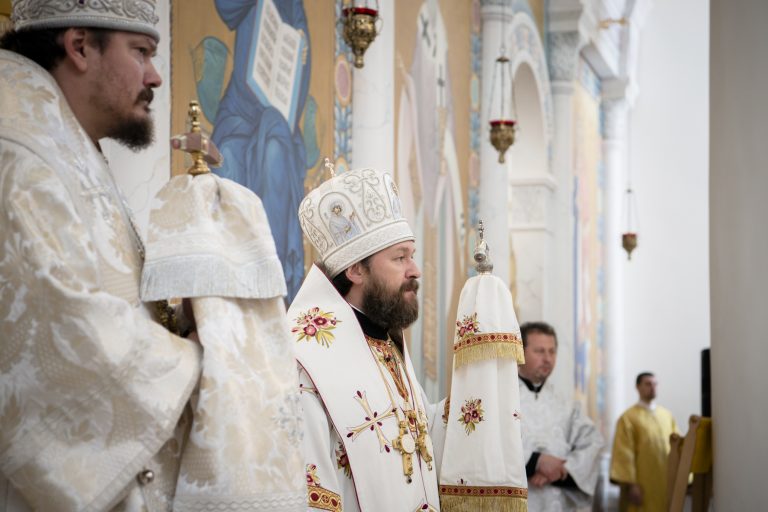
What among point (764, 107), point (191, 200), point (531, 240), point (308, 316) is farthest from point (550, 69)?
point (191, 200)

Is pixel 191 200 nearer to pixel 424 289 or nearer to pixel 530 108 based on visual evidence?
pixel 424 289

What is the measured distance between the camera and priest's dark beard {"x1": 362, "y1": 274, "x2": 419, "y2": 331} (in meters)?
3.75

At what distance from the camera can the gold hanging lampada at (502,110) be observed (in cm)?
844

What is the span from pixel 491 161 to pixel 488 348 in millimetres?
5549

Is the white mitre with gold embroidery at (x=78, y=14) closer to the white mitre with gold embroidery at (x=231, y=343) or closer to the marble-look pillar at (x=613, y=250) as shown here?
the white mitre with gold embroidery at (x=231, y=343)

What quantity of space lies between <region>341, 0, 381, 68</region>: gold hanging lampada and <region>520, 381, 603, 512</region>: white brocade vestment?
2457 mm

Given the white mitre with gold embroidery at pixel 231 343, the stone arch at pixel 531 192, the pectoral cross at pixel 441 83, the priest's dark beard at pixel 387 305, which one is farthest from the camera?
the stone arch at pixel 531 192

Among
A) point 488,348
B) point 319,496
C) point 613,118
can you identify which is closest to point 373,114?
point 488,348

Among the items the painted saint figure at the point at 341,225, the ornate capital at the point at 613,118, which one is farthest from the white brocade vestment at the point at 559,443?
the ornate capital at the point at 613,118

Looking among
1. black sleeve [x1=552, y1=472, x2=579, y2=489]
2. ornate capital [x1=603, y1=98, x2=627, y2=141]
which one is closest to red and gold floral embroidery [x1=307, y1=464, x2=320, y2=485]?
black sleeve [x1=552, y1=472, x2=579, y2=489]

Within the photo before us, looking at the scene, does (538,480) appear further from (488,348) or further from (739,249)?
(488,348)

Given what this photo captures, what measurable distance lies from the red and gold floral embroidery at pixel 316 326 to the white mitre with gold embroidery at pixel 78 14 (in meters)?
1.50

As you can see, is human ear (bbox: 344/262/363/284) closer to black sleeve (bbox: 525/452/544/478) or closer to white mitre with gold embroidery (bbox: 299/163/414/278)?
white mitre with gold embroidery (bbox: 299/163/414/278)

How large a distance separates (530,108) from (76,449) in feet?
32.3
